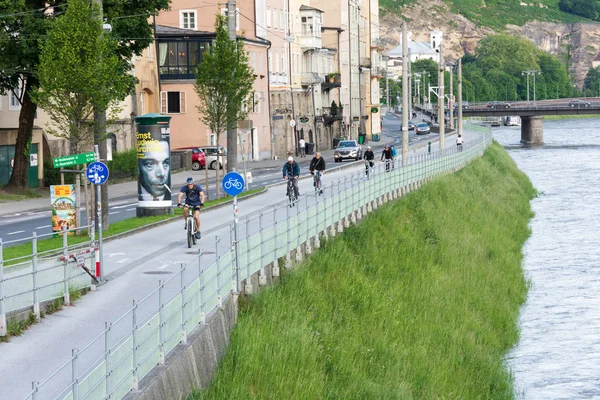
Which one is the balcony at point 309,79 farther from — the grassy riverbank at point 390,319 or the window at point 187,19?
the grassy riverbank at point 390,319

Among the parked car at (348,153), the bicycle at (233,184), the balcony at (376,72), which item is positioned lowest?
the parked car at (348,153)

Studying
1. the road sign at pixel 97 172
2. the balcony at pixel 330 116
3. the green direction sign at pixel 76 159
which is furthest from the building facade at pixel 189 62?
the green direction sign at pixel 76 159

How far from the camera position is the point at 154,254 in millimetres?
28656

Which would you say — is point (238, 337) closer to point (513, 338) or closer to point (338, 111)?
point (513, 338)

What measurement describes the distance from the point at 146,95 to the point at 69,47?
155 feet

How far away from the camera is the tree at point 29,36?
49.0 meters

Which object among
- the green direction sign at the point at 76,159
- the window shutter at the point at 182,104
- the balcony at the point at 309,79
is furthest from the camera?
the balcony at the point at 309,79

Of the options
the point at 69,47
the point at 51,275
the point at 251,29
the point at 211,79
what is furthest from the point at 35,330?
the point at 251,29

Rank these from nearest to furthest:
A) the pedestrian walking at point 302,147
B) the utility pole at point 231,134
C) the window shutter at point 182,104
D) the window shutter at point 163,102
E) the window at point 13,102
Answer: the utility pole at point 231,134 < the window at point 13,102 < the window shutter at point 163,102 < the window shutter at point 182,104 < the pedestrian walking at point 302,147

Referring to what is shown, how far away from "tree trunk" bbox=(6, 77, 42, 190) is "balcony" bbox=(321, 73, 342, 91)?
189 feet

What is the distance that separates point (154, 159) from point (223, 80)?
12.4m

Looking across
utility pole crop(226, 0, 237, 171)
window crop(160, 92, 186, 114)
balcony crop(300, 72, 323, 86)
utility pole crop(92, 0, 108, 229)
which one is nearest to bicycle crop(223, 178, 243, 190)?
utility pole crop(92, 0, 108, 229)

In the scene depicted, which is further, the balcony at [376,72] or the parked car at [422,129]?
the parked car at [422,129]

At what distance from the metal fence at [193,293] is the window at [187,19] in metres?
47.1
